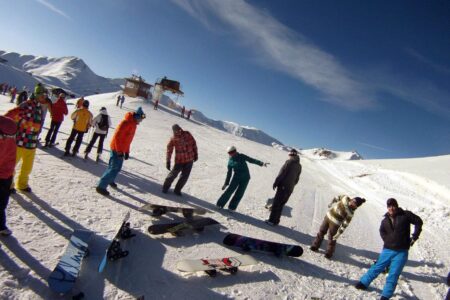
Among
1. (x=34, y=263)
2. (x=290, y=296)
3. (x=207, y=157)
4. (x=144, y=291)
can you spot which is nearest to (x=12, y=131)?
(x=34, y=263)

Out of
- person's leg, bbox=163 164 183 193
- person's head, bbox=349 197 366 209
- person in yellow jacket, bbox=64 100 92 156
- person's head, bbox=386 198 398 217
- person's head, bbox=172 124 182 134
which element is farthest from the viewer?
person in yellow jacket, bbox=64 100 92 156

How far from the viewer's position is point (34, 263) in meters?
4.15

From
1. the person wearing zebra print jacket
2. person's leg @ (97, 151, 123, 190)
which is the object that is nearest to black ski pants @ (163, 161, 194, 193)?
person's leg @ (97, 151, 123, 190)

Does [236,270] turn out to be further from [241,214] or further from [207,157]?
[207,157]

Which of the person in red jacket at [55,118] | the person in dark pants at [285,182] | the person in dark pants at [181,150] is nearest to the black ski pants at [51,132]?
the person in red jacket at [55,118]

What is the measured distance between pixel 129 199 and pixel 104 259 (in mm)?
3474

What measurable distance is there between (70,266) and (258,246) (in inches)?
144

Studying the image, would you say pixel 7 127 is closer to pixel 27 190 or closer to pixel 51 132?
pixel 27 190

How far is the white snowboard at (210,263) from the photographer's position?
16.0 ft

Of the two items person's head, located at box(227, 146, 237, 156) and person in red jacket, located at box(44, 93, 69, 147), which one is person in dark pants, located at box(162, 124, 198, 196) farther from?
person in red jacket, located at box(44, 93, 69, 147)

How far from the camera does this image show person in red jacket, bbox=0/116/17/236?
4.43 metres

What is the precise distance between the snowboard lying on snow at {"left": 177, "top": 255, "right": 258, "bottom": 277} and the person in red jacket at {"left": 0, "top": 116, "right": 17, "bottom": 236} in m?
2.67

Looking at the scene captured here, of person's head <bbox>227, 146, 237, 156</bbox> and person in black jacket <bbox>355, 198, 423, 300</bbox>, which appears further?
person's head <bbox>227, 146, 237, 156</bbox>

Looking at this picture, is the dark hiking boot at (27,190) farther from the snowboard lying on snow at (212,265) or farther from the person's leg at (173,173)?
the snowboard lying on snow at (212,265)
